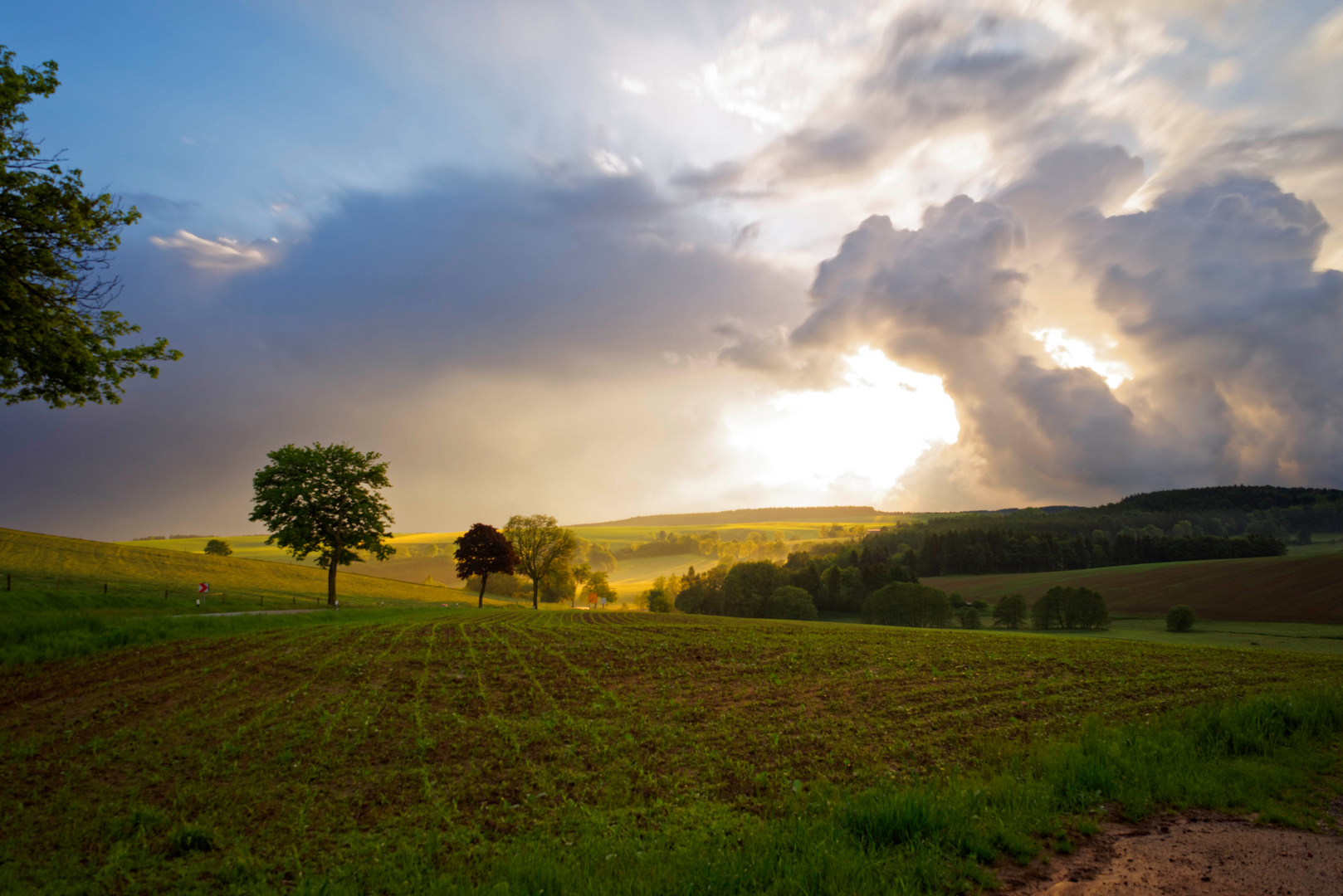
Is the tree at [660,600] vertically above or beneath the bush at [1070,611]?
beneath

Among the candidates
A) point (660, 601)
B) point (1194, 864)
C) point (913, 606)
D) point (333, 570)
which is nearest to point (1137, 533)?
point (913, 606)

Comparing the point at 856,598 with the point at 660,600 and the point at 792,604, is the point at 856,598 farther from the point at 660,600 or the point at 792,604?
the point at 660,600

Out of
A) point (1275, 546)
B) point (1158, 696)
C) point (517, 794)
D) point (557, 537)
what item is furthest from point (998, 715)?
point (1275, 546)

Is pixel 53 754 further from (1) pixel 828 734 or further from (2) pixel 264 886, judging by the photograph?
(1) pixel 828 734

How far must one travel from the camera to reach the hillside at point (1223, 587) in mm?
66000

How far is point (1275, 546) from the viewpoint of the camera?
110 metres

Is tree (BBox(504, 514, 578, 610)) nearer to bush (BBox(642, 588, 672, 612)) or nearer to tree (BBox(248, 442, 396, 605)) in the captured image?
tree (BBox(248, 442, 396, 605))

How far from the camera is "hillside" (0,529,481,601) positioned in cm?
5081

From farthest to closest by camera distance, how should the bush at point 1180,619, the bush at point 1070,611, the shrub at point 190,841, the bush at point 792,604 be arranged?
the bush at point 792,604, the bush at point 1070,611, the bush at point 1180,619, the shrub at point 190,841

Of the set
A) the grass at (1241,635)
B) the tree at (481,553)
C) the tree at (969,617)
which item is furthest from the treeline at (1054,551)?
the tree at (481,553)

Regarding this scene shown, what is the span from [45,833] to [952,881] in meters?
12.2

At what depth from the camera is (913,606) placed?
273 ft

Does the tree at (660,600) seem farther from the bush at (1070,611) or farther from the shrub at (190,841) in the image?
the shrub at (190,841)

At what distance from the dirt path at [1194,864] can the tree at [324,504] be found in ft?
167
